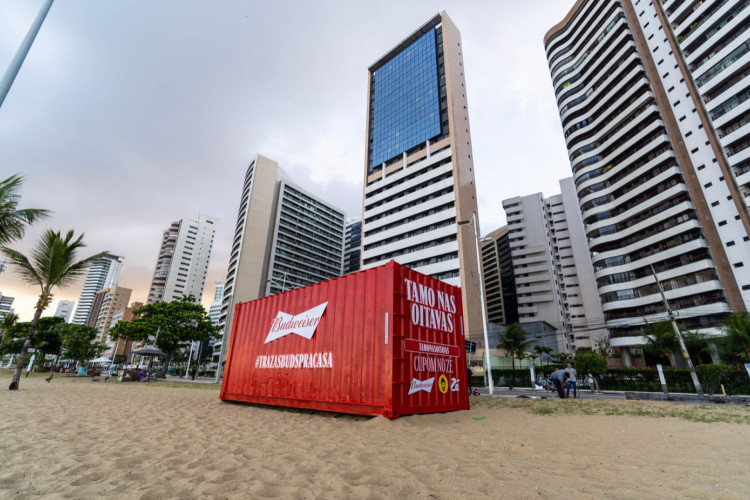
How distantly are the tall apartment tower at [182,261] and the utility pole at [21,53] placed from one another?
10253 centimetres

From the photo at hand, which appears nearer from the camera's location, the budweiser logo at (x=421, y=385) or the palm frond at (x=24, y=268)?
the budweiser logo at (x=421, y=385)

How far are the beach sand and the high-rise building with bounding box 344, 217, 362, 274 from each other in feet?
279

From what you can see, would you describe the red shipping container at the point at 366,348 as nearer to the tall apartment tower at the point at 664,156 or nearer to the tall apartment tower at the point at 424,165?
the tall apartment tower at the point at 424,165

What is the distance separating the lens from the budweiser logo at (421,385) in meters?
7.44

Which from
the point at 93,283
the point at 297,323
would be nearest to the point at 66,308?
the point at 93,283

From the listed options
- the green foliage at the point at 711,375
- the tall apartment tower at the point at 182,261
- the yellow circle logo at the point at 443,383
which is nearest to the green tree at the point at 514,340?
the green foliage at the point at 711,375

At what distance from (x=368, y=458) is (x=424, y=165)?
2066 inches

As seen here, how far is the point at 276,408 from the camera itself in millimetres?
9602

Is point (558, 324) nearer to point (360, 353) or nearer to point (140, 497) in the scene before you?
point (360, 353)

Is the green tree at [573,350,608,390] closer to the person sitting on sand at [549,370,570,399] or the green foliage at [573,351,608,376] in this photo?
the green foliage at [573,351,608,376]

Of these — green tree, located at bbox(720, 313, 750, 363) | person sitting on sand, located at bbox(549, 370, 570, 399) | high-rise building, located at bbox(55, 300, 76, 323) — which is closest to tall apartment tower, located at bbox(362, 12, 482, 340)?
green tree, located at bbox(720, 313, 750, 363)

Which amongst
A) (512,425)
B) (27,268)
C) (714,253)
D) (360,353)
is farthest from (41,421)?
(714,253)

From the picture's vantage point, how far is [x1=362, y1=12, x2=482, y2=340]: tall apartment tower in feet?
152

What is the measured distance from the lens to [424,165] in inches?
2096
